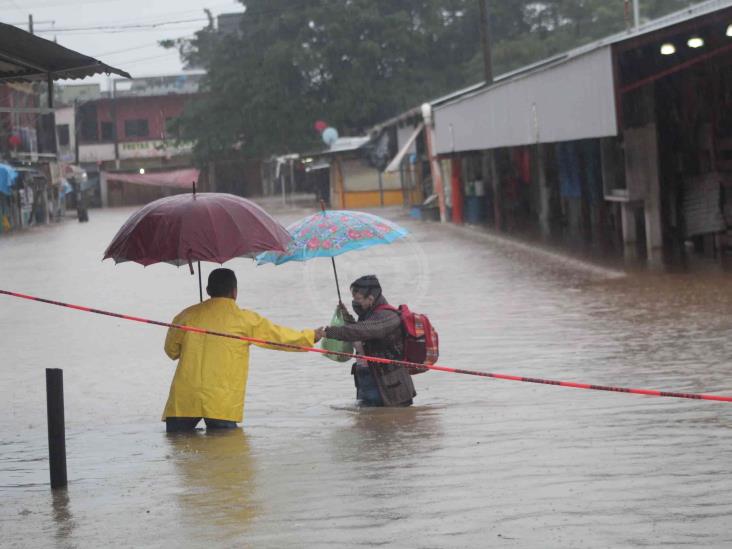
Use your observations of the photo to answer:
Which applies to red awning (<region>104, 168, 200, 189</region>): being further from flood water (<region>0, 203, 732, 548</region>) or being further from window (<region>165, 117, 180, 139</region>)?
flood water (<region>0, 203, 732, 548</region>)

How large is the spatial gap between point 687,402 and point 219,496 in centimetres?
379

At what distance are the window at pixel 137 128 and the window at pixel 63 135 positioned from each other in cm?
559

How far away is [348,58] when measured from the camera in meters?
69.2

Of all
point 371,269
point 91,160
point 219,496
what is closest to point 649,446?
point 219,496

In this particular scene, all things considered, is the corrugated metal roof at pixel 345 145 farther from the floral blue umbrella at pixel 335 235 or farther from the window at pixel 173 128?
the floral blue umbrella at pixel 335 235

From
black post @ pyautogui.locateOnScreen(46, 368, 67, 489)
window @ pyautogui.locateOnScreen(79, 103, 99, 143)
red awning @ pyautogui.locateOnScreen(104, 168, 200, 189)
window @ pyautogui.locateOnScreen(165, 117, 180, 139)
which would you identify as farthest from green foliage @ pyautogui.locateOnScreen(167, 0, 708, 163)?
black post @ pyautogui.locateOnScreen(46, 368, 67, 489)

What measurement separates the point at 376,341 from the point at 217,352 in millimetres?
1134

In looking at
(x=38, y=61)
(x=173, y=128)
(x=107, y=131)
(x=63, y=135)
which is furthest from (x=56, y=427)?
(x=63, y=135)

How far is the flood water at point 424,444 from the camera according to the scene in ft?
21.0

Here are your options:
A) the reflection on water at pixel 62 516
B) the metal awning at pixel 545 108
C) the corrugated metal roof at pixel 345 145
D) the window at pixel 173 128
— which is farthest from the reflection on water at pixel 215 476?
the window at pixel 173 128

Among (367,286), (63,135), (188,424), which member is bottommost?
(188,424)

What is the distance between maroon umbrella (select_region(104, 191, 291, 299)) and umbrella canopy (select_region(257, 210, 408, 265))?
54 cm

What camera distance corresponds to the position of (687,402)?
31.7 ft

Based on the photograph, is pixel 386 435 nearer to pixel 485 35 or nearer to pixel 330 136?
pixel 485 35
